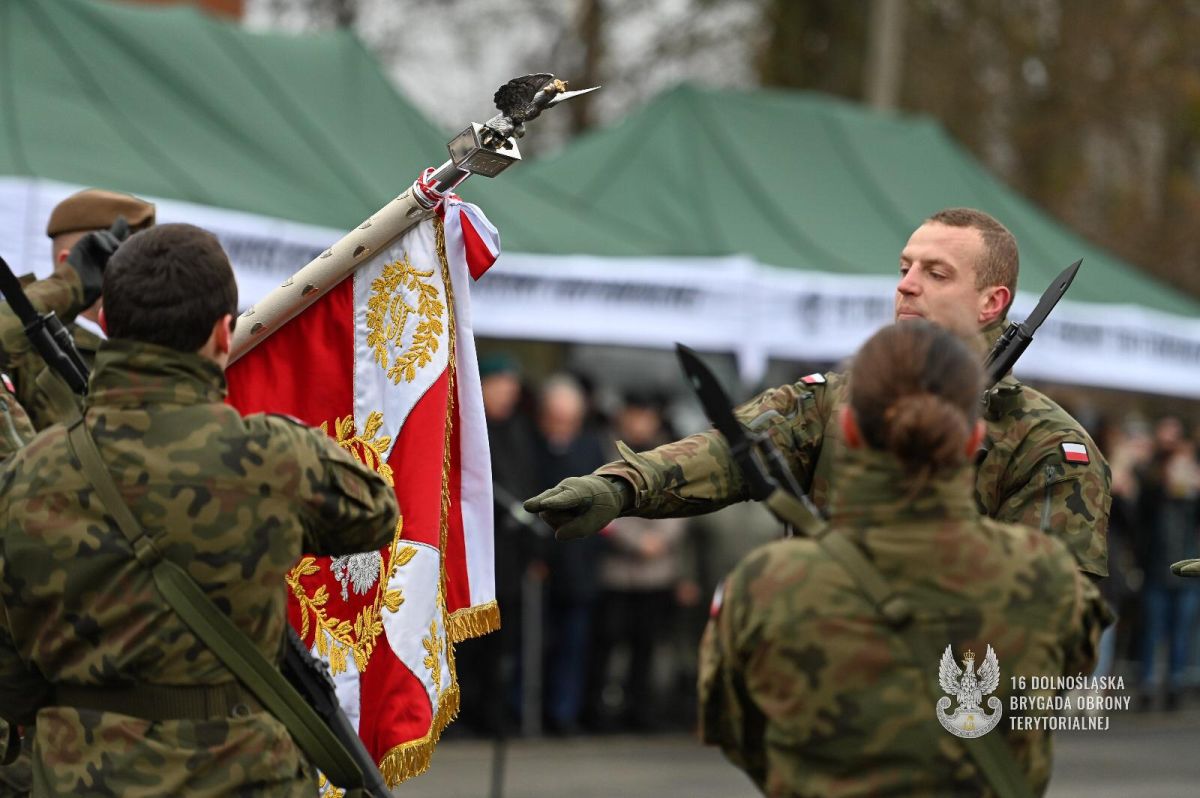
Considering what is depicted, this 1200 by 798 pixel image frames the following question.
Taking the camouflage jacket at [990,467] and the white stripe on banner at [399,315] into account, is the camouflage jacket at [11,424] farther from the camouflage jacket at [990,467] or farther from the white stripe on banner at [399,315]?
the camouflage jacket at [990,467]

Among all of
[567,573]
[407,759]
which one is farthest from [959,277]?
[567,573]

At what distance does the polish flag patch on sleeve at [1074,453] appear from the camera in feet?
12.7

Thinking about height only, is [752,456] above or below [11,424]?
below

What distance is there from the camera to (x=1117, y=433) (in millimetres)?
13523

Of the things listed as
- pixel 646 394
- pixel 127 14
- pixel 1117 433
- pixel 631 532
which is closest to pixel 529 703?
pixel 631 532

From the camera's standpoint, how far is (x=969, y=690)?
2.85 m

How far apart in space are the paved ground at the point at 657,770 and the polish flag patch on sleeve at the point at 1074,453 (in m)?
4.91

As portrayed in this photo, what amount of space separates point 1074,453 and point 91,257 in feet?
8.97

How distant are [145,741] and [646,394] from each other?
26.1ft

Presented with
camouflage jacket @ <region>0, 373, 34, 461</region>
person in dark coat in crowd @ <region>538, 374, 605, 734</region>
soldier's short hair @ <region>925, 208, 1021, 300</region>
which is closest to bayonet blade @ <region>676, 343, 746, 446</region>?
soldier's short hair @ <region>925, 208, 1021, 300</region>

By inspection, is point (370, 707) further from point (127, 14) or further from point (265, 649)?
point (127, 14)

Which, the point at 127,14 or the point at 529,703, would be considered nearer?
the point at 127,14

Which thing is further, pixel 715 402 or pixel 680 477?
pixel 680 477

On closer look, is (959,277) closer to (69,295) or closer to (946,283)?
(946,283)
